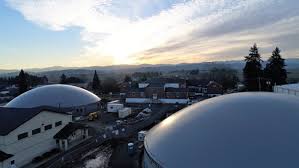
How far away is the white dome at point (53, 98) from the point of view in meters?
34.2

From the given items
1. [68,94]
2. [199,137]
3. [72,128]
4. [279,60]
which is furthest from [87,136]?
[279,60]

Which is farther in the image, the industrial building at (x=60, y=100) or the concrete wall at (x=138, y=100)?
the concrete wall at (x=138, y=100)

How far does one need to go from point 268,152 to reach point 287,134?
1.34 metres

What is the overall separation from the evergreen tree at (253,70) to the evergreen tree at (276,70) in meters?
2.72

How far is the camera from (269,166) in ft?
25.0

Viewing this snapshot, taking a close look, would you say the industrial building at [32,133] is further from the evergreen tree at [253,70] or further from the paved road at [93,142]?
the evergreen tree at [253,70]

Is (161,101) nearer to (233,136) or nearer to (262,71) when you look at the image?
(262,71)

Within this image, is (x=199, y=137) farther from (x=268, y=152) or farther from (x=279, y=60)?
(x=279, y=60)

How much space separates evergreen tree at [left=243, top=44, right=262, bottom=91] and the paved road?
1973 cm

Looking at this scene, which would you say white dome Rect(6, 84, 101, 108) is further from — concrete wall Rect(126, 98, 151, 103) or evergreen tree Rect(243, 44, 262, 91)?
evergreen tree Rect(243, 44, 262, 91)

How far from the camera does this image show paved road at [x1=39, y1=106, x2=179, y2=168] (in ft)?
60.0

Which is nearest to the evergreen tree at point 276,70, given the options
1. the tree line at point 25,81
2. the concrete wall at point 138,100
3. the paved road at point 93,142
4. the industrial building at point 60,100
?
the concrete wall at point 138,100

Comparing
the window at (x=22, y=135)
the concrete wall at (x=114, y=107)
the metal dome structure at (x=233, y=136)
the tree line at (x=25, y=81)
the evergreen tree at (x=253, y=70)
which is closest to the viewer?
the metal dome structure at (x=233, y=136)

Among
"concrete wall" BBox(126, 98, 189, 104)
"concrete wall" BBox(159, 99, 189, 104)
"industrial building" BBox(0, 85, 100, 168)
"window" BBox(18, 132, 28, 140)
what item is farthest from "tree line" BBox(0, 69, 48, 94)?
"window" BBox(18, 132, 28, 140)
